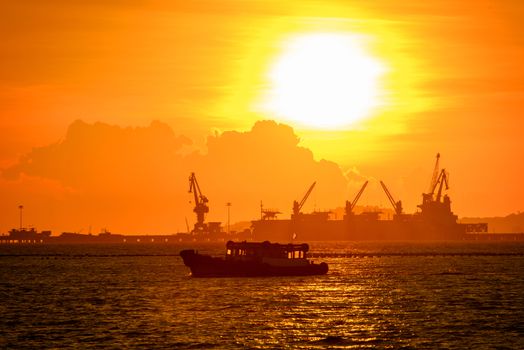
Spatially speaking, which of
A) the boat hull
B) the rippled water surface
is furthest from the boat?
the rippled water surface

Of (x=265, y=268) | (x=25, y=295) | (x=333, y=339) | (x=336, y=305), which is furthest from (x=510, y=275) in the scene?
(x=333, y=339)

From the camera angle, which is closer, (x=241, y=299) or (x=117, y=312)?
(x=117, y=312)

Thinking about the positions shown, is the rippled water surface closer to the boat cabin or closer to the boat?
the boat

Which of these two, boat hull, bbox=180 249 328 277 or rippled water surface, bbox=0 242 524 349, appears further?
boat hull, bbox=180 249 328 277

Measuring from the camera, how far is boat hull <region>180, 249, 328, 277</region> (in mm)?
138500

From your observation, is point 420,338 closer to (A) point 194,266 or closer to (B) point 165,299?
(B) point 165,299

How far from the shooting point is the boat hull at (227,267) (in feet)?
454

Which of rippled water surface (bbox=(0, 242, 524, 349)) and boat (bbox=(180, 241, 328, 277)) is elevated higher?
boat (bbox=(180, 241, 328, 277))

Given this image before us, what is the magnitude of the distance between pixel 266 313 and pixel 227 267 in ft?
156

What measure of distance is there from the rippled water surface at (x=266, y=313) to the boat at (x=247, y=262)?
5.93 ft

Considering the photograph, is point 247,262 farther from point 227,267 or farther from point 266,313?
point 266,313

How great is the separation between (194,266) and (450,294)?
41.0 m

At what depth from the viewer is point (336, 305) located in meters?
101

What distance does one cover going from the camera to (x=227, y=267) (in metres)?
138
